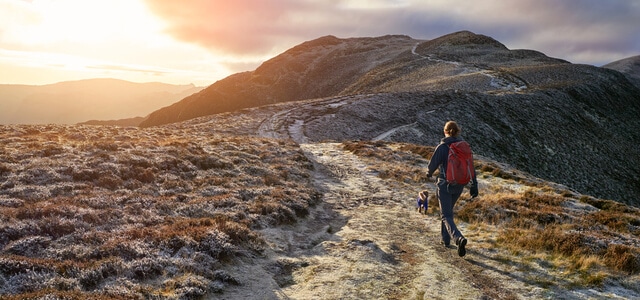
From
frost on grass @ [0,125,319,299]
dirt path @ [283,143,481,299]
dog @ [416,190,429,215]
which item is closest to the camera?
frost on grass @ [0,125,319,299]

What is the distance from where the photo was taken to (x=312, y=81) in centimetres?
13812

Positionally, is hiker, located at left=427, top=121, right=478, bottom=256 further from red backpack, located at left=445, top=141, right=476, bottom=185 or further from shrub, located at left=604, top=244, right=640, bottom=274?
shrub, located at left=604, top=244, right=640, bottom=274

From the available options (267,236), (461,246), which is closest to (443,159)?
(461,246)

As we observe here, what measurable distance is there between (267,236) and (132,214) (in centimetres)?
491

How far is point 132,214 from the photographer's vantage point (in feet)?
42.9

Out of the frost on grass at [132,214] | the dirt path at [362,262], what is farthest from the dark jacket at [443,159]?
the frost on grass at [132,214]

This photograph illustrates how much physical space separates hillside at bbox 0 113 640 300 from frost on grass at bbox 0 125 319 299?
5 centimetres

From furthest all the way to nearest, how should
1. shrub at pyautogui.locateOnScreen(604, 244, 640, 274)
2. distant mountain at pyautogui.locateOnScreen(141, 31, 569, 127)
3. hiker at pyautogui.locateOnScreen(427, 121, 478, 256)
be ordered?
distant mountain at pyautogui.locateOnScreen(141, 31, 569, 127) < hiker at pyautogui.locateOnScreen(427, 121, 478, 256) < shrub at pyautogui.locateOnScreen(604, 244, 640, 274)

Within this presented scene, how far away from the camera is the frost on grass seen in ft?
27.3

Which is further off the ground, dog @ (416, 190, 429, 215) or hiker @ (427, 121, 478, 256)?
hiker @ (427, 121, 478, 256)

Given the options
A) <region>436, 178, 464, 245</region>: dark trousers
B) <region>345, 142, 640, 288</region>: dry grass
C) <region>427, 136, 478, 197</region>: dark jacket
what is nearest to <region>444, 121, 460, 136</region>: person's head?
<region>427, 136, 478, 197</region>: dark jacket

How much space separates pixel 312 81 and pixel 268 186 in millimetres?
122145

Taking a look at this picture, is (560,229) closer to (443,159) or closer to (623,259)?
(623,259)

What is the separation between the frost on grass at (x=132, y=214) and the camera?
27.3 feet
